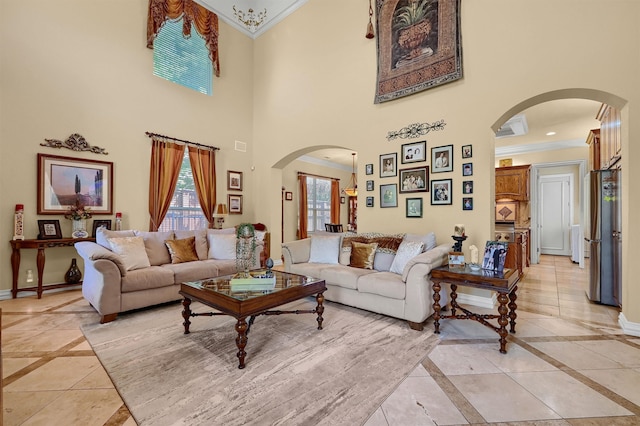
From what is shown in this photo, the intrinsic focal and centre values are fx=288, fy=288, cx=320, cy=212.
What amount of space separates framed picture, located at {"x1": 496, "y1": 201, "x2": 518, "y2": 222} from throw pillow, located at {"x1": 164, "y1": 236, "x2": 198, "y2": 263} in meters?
7.12

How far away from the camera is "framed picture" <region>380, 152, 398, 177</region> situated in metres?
4.46

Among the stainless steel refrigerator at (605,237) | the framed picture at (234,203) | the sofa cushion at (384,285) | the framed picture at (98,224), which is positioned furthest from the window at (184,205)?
the stainless steel refrigerator at (605,237)

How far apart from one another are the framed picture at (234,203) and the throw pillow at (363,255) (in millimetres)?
3540

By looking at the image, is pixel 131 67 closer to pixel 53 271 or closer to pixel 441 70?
pixel 53 271

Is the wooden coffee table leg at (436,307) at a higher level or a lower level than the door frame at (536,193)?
lower

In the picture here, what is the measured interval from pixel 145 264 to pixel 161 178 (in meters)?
2.20

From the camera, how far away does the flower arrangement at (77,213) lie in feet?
14.1

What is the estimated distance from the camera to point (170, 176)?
543 centimetres

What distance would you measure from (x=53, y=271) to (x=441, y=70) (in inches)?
248

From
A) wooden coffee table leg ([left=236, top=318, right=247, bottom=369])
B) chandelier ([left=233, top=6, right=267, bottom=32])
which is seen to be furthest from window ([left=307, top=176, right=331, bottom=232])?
wooden coffee table leg ([left=236, top=318, right=247, bottom=369])

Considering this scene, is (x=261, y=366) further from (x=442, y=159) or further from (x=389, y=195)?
(x=442, y=159)

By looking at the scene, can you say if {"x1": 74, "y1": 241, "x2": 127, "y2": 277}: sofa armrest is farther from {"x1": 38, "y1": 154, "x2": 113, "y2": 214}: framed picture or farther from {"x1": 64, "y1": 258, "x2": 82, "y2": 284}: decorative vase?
{"x1": 38, "y1": 154, "x2": 113, "y2": 214}: framed picture

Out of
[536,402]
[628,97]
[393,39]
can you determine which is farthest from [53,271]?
[628,97]

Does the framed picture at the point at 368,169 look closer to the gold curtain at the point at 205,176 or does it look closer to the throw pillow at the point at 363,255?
the throw pillow at the point at 363,255
